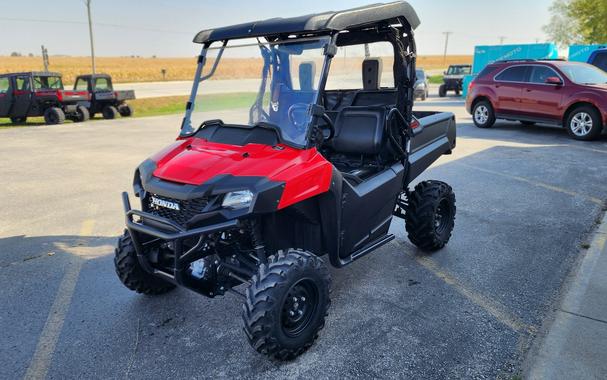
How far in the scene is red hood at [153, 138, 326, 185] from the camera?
9.61 feet

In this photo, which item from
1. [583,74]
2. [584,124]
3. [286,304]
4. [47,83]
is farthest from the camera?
[47,83]

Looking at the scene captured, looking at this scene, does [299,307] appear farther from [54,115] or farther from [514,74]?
[54,115]

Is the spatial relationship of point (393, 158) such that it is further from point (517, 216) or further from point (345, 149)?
point (517, 216)

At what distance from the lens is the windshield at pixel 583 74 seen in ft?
35.6

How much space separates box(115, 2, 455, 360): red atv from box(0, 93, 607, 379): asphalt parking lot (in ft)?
1.06

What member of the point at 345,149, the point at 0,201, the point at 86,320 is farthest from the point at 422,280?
the point at 0,201

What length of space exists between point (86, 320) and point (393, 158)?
3.00 meters

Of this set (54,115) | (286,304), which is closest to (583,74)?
(286,304)

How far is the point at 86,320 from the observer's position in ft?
11.5

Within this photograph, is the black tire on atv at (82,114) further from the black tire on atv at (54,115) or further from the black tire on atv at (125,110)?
the black tire on atv at (125,110)

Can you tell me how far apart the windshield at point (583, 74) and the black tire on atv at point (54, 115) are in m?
15.8

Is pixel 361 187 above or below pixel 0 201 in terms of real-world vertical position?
above

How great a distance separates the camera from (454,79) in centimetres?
2483

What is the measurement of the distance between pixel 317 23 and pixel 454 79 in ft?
77.7
